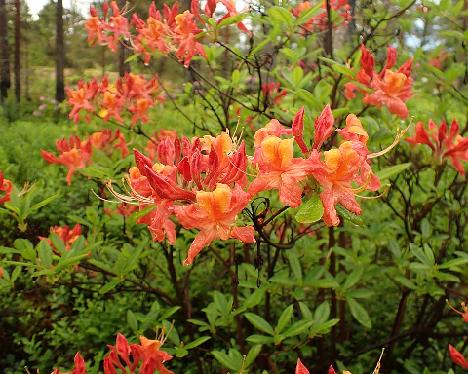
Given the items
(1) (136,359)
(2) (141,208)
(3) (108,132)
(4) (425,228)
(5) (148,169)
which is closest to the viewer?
(5) (148,169)

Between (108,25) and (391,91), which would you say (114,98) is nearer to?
(108,25)

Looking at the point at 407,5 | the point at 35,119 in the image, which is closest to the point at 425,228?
the point at 407,5

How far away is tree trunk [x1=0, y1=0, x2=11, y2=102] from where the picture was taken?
10.2m

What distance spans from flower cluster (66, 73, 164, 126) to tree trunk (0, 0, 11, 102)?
8.99 meters

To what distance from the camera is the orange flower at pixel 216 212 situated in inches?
32.0

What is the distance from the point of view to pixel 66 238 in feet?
6.75

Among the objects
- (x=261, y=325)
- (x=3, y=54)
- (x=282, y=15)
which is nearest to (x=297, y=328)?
(x=261, y=325)

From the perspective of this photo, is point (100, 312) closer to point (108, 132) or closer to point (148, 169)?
point (108, 132)

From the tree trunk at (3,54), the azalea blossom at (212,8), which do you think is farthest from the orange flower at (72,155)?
the tree trunk at (3,54)

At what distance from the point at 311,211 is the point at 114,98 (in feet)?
6.25

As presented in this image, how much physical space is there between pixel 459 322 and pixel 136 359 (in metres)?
1.81

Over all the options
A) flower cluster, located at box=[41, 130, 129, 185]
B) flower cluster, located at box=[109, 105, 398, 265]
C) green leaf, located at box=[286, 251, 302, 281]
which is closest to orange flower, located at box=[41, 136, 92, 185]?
flower cluster, located at box=[41, 130, 129, 185]

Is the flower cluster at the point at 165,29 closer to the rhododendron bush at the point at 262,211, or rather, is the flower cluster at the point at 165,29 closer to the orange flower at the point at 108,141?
the rhododendron bush at the point at 262,211

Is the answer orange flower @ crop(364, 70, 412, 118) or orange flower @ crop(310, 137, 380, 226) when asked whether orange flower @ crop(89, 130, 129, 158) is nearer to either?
orange flower @ crop(364, 70, 412, 118)
